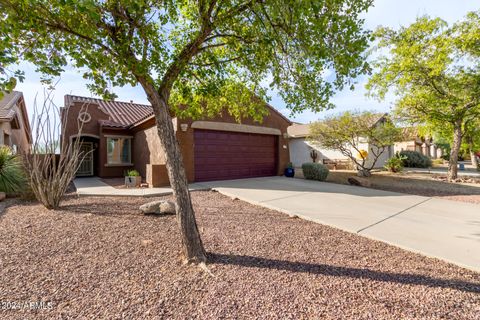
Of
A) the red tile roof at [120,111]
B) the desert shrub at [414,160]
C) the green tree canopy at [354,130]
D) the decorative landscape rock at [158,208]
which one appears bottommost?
the decorative landscape rock at [158,208]

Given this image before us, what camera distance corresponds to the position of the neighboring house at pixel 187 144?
33.5 feet

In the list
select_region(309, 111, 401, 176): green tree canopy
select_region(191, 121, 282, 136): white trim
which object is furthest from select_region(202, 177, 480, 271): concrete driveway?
select_region(309, 111, 401, 176): green tree canopy

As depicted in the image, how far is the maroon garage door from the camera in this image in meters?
10.6

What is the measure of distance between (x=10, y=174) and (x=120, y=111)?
905 centimetres

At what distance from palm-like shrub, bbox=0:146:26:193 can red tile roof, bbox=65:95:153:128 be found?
5.42 m

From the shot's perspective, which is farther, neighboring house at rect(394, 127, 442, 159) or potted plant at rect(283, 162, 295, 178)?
neighboring house at rect(394, 127, 442, 159)

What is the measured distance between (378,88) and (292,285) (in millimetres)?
13660

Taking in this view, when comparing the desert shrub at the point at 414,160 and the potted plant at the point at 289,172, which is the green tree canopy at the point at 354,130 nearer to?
the potted plant at the point at 289,172

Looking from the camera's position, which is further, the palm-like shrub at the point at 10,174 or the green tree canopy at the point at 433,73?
the green tree canopy at the point at 433,73

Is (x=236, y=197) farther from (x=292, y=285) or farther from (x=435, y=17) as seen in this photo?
(x=435, y=17)

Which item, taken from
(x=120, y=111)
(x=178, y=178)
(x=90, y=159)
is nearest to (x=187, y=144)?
(x=178, y=178)

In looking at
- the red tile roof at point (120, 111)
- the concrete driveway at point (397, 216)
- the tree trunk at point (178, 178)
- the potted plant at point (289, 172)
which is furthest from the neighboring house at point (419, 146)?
the tree trunk at point (178, 178)

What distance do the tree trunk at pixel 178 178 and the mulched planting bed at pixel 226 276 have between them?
0.27 metres

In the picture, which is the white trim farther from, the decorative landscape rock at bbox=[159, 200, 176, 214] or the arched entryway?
the arched entryway
